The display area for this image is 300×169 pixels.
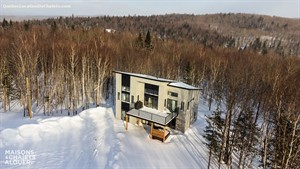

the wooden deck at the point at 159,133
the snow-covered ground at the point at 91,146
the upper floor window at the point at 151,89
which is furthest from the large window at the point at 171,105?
the snow-covered ground at the point at 91,146

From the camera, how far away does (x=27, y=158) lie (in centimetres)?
1504

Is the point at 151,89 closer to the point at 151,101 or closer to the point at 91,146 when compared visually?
the point at 151,101

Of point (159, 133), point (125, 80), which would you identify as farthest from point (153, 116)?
point (125, 80)

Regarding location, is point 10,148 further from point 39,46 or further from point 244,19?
point 244,19

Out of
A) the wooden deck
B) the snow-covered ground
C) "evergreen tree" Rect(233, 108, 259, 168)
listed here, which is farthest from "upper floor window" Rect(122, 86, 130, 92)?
"evergreen tree" Rect(233, 108, 259, 168)

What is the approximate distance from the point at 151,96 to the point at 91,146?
777 cm

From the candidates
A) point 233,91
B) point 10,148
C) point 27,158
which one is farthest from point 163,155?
point 10,148

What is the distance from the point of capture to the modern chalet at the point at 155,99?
20.5 meters

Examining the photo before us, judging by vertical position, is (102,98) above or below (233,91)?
below

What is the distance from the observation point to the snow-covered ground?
15117mm

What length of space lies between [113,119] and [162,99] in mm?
6270

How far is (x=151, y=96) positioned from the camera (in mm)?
21656

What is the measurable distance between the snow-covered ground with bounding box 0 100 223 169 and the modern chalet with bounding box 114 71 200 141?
1.46 meters

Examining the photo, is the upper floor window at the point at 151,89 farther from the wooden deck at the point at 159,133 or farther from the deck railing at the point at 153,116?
the wooden deck at the point at 159,133
